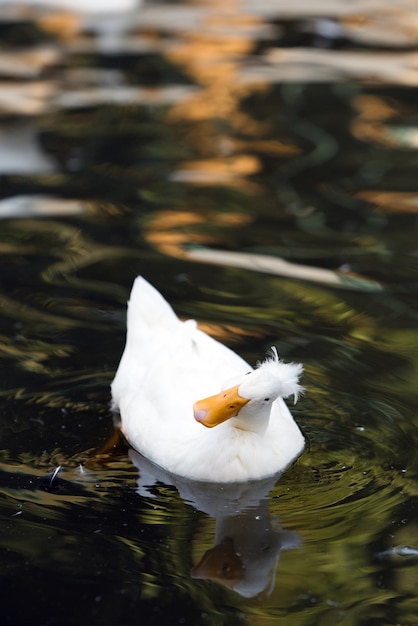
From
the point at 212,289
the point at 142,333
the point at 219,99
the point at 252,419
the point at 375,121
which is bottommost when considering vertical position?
the point at 219,99

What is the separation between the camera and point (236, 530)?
17.4 feet

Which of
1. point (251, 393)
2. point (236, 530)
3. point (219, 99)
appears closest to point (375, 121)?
point (219, 99)

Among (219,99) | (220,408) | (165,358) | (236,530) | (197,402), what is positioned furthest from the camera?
(219,99)

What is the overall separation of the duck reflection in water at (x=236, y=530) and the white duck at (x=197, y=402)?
6cm

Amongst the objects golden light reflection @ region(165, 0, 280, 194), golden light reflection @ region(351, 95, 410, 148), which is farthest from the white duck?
golden light reflection @ region(351, 95, 410, 148)

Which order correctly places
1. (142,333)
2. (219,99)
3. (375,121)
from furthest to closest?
(219,99) → (375,121) → (142,333)

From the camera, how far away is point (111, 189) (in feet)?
31.2

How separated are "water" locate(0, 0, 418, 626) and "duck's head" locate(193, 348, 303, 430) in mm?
410

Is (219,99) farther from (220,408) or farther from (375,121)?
(220,408)

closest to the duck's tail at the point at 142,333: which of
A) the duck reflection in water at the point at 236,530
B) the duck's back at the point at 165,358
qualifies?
the duck's back at the point at 165,358

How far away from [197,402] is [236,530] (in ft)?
2.08

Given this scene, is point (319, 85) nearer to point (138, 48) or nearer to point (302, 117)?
point (302, 117)

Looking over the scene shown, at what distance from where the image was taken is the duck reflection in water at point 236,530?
16.1 feet

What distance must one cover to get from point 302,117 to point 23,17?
5536 mm
